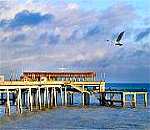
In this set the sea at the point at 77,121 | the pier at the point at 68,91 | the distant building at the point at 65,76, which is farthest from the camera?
the distant building at the point at 65,76

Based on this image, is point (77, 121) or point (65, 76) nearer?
point (77, 121)

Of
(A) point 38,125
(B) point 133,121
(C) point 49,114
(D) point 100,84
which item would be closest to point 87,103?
(D) point 100,84

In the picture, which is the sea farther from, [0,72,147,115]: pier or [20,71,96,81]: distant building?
[20,71,96,81]: distant building

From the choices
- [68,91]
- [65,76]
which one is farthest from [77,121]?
[65,76]

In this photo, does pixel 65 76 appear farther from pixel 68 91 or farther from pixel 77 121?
pixel 77 121

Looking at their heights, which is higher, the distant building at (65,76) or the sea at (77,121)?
the distant building at (65,76)

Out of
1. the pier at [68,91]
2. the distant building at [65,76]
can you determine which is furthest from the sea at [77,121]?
the distant building at [65,76]

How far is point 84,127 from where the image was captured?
56.3m

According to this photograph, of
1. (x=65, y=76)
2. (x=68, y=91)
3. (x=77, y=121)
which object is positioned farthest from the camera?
(x=65, y=76)

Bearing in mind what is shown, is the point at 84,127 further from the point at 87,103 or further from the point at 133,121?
the point at 87,103

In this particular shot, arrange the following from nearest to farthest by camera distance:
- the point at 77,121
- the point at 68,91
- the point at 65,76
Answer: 1. the point at 77,121
2. the point at 68,91
3. the point at 65,76

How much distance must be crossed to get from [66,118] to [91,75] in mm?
35192

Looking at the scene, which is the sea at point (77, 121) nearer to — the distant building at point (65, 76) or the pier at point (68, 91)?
the pier at point (68, 91)

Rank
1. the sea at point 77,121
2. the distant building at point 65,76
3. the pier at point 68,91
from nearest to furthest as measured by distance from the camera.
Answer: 1. the sea at point 77,121
2. the pier at point 68,91
3. the distant building at point 65,76
